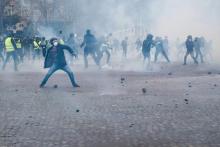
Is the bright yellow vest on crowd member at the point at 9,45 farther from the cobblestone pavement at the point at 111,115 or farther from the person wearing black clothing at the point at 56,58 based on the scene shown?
the person wearing black clothing at the point at 56,58

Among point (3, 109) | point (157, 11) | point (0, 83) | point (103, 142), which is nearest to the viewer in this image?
point (103, 142)

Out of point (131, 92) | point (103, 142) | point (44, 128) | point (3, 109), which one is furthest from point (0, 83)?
point (103, 142)

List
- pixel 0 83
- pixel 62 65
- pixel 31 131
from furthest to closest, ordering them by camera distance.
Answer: pixel 0 83
pixel 62 65
pixel 31 131

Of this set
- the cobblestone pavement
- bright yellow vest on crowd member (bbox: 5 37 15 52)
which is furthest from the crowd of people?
the cobblestone pavement

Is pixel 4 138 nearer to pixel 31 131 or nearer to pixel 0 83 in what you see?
pixel 31 131

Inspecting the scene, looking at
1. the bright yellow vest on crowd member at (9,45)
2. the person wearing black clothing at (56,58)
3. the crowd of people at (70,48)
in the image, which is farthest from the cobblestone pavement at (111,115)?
the bright yellow vest on crowd member at (9,45)

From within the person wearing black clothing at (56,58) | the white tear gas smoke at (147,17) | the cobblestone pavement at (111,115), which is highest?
the white tear gas smoke at (147,17)

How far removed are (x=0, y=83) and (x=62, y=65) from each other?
229cm

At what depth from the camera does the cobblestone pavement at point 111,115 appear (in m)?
7.66

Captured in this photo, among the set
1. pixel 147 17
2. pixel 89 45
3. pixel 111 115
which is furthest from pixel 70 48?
pixel 147 17

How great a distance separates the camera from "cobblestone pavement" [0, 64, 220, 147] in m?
7.66

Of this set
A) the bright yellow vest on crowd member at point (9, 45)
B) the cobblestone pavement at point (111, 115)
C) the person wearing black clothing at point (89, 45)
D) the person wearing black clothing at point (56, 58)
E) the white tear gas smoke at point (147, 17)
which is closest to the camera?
the cobblestone pavement at point (111, 115)

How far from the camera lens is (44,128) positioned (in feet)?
27.8

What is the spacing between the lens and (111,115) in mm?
9672
